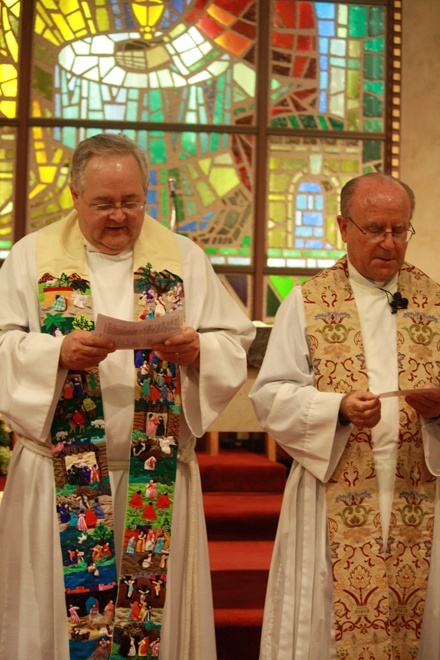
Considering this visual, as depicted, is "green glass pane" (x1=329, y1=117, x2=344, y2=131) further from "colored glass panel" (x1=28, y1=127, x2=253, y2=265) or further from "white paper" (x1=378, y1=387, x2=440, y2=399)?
"white paper" (x1=378, y1=387, x2=440, y2=399)

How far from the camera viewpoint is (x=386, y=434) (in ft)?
12.2

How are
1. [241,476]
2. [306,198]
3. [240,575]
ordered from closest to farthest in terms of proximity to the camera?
[240,575] → [241,476] → [306,198]

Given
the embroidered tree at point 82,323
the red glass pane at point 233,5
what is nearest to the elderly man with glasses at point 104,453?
the embroidered tree at point 82,323

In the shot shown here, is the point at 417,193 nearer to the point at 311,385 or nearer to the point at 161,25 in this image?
the point at 161,25

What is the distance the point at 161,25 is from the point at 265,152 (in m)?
1.50

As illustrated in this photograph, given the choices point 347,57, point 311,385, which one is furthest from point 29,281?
point 347,57

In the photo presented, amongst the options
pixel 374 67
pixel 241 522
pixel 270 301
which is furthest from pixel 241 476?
pixel 374 67

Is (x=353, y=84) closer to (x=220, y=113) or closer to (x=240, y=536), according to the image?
(x=220, y=113)

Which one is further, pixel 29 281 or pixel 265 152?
pixel 265 152

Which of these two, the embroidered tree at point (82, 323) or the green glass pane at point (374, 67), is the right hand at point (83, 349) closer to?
the embroidered tree at point (82, 323)

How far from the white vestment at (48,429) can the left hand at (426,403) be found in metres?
0.62

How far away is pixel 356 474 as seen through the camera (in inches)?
146

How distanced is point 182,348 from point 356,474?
2.85 ft

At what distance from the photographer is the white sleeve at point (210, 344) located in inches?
138
